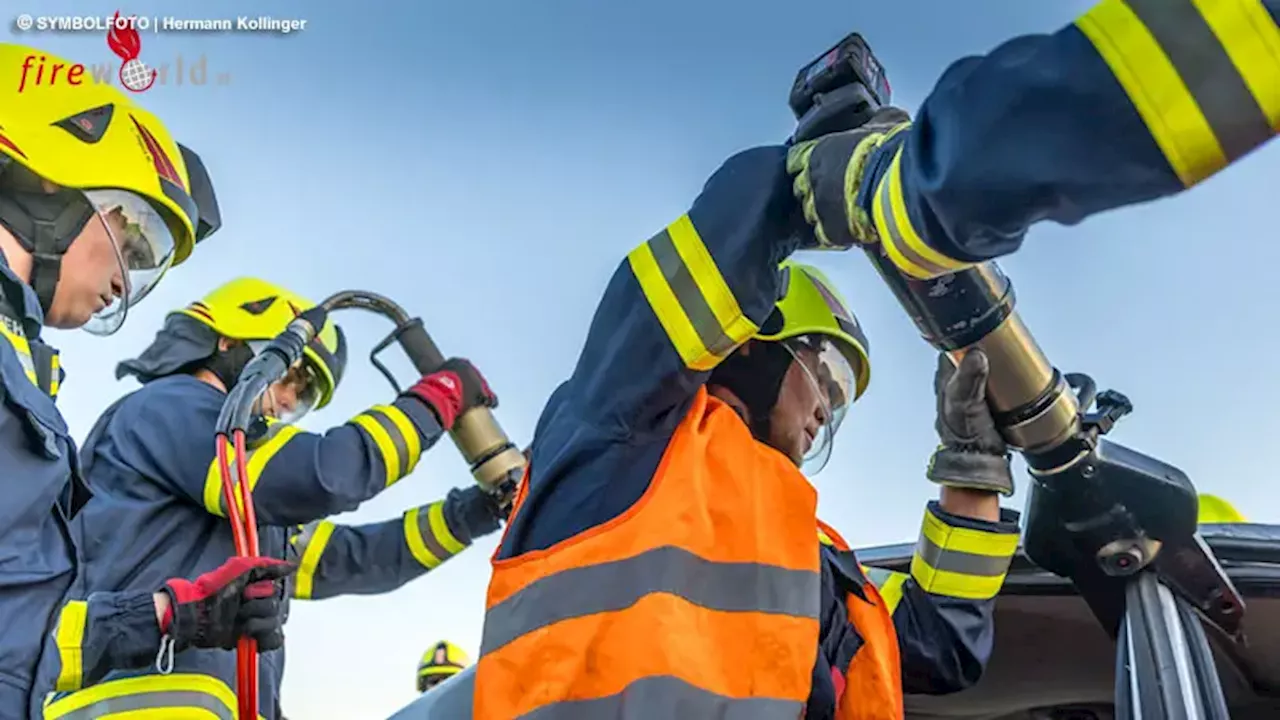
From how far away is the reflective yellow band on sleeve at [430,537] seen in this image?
455 centimetres

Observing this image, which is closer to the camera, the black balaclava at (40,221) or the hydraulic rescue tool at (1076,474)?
the hydraulic rescue tool at (1076,474)

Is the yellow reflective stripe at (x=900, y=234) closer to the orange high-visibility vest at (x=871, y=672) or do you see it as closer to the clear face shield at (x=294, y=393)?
the orange high-visibility vest at (x=871, y=672)

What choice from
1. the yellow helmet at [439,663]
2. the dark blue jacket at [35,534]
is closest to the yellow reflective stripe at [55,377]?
the dark blue jacket at [35,534]

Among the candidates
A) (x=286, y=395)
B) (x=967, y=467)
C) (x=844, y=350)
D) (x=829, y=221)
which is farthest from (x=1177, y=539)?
(x=286, y=395)

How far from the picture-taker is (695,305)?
183 cm

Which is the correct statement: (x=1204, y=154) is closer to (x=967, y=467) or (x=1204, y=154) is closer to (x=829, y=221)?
(x=829, y=221)

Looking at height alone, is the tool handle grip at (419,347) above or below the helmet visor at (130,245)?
below

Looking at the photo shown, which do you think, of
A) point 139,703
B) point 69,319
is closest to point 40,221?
point 69,319

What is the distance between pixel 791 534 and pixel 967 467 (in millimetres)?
691

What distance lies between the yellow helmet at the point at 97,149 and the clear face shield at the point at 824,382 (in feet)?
4.98

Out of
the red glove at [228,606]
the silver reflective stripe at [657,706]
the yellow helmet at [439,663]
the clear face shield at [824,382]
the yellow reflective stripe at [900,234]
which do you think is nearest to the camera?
the yellow reflective stripe at [900,234]

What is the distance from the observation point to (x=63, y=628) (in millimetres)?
2371

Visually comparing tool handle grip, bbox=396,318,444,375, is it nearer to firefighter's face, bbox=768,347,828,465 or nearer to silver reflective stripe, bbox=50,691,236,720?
silver reflective stripe, bbox=50,691,236,720

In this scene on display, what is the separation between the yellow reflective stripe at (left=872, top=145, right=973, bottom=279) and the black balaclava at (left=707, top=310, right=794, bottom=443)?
789mm
